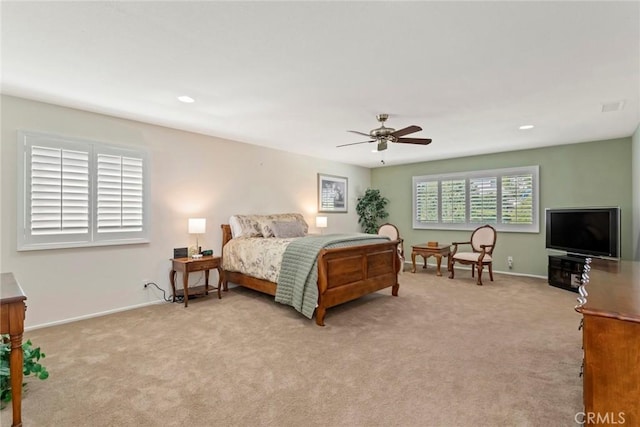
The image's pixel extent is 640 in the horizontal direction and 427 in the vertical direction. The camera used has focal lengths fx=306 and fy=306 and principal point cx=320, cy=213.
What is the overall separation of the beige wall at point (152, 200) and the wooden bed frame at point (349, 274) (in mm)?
1151

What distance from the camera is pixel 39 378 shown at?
221 centimetres

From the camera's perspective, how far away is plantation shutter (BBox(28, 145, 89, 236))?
3287mm

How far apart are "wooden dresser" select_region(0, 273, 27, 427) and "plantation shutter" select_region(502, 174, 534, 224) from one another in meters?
6.86

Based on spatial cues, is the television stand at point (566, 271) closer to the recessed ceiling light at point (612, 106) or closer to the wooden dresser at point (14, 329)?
the recessed ceiling light at point (612, 106)

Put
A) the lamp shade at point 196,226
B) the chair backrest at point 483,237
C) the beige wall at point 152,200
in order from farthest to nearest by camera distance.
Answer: the chair backrest at point 483,237 → the lamp shade at point 196,226 → the beige wall at point 152,200

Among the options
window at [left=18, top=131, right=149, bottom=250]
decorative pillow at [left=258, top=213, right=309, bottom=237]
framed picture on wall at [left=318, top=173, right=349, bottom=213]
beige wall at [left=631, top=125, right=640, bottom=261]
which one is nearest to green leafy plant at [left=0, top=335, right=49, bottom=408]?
window at [left=18, top=131, right=149, bottom=250]

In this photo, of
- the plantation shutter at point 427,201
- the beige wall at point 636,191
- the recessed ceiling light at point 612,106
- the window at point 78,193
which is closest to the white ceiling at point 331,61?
the recessed ceiling light at point 612,106

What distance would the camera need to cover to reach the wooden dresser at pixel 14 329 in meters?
1.65

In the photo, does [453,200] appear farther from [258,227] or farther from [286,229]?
[258,227]

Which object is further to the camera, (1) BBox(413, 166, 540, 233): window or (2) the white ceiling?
A: (1) BBox(413, 166, 540, 233): window

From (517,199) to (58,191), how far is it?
282 inches

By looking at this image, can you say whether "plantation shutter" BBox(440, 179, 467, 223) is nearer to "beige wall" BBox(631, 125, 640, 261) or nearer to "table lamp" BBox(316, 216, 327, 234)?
"beige wall" BBox(631, 125, 640, 261)

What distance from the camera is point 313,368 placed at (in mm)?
2424

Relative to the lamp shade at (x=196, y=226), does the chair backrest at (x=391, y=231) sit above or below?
below
